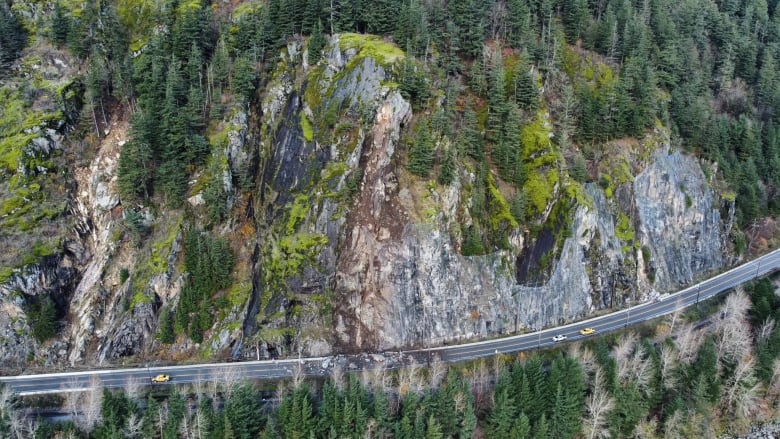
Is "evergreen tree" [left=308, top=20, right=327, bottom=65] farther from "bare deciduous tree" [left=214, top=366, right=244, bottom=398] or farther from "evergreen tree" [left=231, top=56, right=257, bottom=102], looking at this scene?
"bare deciduous tree" [left=214, top=366, right=244, bottom=398]

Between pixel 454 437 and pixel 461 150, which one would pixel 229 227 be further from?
pixel 454 437

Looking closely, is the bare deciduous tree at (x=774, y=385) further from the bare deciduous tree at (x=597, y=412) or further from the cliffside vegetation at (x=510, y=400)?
the bare deciduous tree at (x=597, y=412)

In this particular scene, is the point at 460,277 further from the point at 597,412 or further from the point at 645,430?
the point at 645,430

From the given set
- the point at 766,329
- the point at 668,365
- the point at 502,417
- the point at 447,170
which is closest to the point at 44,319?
the point at 447,170

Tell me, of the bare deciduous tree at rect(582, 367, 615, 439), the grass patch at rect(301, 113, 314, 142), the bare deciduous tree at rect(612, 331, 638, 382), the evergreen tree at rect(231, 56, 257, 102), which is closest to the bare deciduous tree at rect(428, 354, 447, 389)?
the bare deciduous tree at rect(582, 367, 615, 439)

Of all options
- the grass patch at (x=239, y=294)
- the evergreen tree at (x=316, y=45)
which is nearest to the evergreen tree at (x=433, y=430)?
the grass patch at (x=239, y=294)

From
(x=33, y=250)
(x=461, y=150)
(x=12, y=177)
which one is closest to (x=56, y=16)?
(x=12, y=177)
